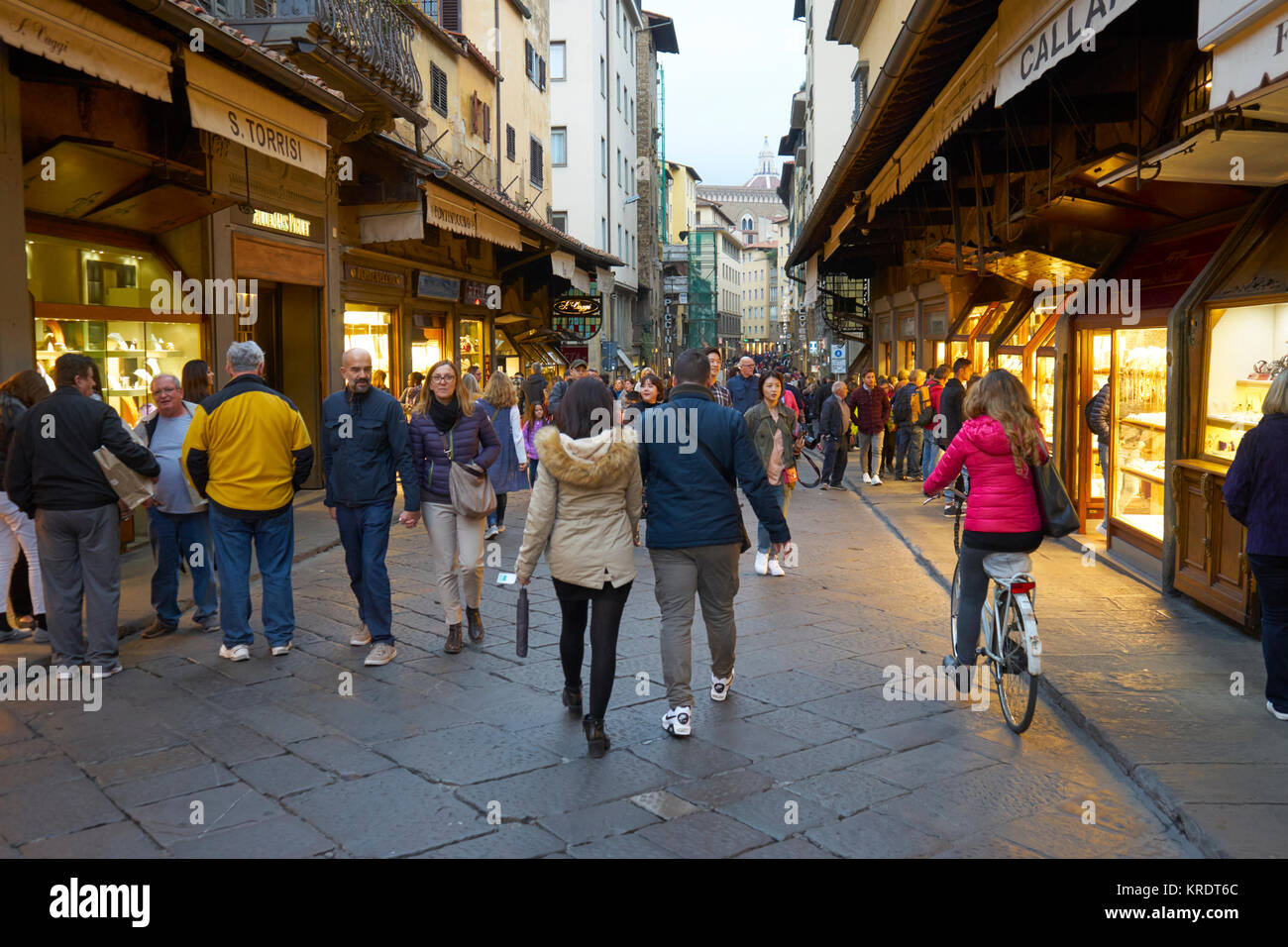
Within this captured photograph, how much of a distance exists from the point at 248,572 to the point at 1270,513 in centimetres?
552

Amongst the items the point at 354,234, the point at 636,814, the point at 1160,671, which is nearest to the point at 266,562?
the point at 636,814

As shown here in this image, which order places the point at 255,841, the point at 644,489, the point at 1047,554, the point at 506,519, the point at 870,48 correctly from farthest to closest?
the point at 870,48 < the point at 506,519 < the point at 1047,554 < the point at 644,489 < the point at 255,841

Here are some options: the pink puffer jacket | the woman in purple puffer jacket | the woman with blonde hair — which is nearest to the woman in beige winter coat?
the pink puffer jacket

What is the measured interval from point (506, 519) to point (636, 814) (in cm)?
941

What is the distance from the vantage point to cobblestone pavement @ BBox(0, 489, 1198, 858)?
13.7ft

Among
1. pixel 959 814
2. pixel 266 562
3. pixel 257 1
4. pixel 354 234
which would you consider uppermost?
pixel 257 1

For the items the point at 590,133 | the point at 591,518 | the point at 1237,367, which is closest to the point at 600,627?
the point at 591,518

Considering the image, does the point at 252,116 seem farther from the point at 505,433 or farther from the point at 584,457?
the point at 584,457

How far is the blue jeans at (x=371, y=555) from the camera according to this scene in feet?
22.2

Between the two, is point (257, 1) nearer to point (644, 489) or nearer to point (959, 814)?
point (644, 489)

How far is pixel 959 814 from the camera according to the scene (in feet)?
14.5

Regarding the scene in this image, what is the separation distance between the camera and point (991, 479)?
5.62 metres

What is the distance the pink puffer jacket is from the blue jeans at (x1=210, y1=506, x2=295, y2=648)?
151 inches

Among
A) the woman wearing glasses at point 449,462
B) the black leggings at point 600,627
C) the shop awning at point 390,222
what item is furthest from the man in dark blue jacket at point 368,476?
the shop awning at point 390,222
